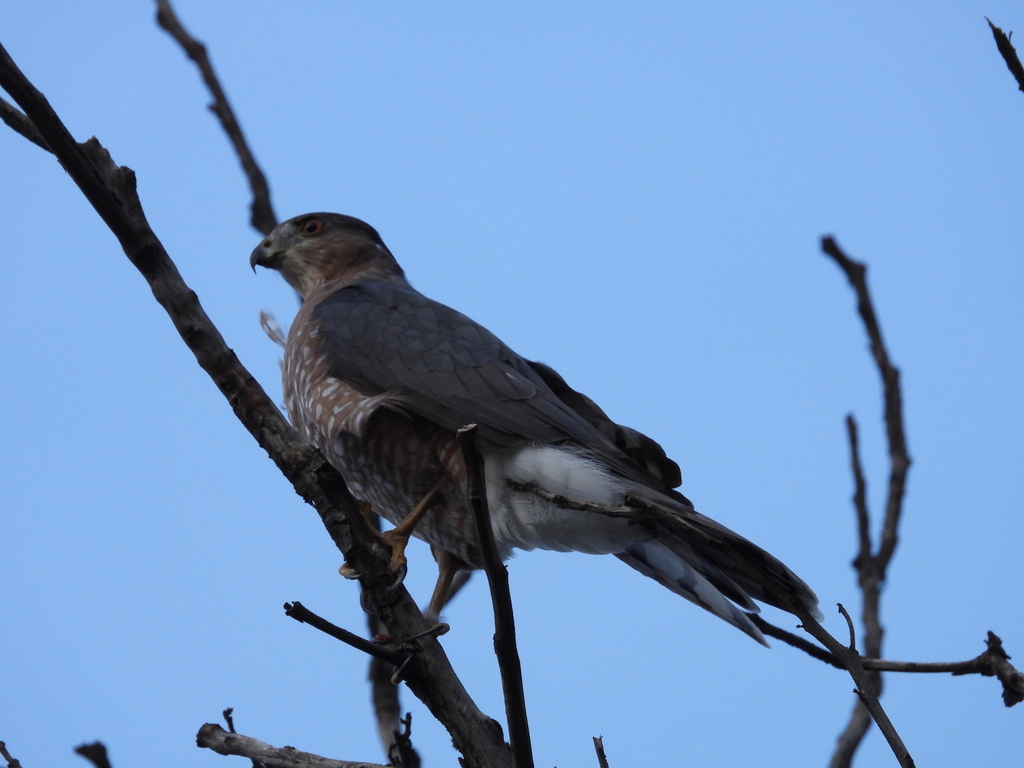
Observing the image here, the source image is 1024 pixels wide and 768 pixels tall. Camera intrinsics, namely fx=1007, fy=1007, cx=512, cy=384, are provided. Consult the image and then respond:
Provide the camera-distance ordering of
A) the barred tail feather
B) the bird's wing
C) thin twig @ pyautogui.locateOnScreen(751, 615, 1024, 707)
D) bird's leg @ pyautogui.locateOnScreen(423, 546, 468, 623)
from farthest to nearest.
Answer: bird's leg @ pyautogui.locateOnScreen(423, 546, 468, 623) < the bird's wing < the barred tail feather < thin twig @ pyautogui.locateOnScreen(751, 615, 1024, 707)

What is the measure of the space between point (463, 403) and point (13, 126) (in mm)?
1787

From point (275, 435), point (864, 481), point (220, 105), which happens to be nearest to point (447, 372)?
point (275, 435)

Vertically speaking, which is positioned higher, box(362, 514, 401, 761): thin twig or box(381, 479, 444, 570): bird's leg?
box(381, 479, 444, 570): bird's leg

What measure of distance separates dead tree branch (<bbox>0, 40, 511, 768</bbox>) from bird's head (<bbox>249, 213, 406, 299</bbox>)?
8.20ft

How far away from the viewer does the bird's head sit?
218 inches

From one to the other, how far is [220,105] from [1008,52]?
10.5 feet

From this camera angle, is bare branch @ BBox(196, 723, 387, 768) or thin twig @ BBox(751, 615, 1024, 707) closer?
thin twig @ BBox(751, 615, 1024, 707)

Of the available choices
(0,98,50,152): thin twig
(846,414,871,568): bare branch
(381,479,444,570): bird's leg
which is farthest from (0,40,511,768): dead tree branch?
(846,414,871,568): bare branch

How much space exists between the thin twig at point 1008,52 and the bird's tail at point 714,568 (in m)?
1.46

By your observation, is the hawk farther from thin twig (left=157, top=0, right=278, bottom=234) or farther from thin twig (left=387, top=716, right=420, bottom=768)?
thin twig (left=387, top=716, right=420, bottom=768)

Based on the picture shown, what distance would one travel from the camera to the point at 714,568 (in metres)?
3.50

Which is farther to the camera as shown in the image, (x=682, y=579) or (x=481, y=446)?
(x=481, y=446)

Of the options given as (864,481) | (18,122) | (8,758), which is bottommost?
(8,758)

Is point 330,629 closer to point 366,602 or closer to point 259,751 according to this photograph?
point 259,751
